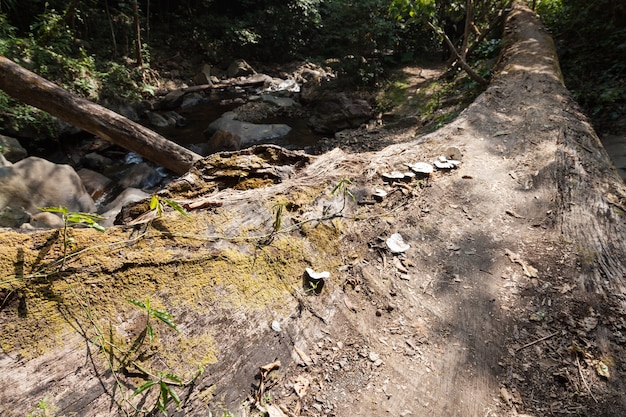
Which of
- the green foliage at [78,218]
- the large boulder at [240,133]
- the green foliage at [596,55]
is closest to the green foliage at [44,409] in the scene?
the green foliage at [78,218]

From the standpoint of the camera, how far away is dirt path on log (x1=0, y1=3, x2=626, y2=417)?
1188 millimetres

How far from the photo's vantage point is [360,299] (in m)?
1.72

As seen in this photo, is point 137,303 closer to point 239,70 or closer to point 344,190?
point 344,190

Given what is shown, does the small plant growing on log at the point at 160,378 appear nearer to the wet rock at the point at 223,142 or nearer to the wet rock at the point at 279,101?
the wet rock at the point at 223,142

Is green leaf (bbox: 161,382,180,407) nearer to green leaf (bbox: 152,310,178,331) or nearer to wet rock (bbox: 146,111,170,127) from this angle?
green leaf (bbox: 152,310,178,331)

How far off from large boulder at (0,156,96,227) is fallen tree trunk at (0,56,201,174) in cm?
92

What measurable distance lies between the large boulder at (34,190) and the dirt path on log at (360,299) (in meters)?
3.43

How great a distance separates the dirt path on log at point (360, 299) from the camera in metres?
1.19

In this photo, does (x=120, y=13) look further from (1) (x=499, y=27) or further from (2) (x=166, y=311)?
(2) (x=166, y=311)

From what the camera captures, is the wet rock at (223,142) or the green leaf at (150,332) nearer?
the green leaf at (150,332)

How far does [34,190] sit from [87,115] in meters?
1.30

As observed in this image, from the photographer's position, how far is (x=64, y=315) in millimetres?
1161

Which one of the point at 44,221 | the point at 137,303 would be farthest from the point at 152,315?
the point at 44,221

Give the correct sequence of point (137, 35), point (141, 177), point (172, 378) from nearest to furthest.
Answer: point (172, 378) < point (141, 177) < point (137, 35)
